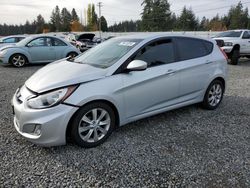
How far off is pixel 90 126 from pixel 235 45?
10.8m

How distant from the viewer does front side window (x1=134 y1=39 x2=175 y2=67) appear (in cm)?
398

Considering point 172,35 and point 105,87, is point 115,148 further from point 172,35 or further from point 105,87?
point 172,35

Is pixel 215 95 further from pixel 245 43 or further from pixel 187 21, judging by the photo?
pixel 187 21

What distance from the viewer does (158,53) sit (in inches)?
164

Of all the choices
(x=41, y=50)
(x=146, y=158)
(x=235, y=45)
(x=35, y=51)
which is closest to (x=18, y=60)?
(x=35, y=51)

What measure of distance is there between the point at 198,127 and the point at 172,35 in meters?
1.65

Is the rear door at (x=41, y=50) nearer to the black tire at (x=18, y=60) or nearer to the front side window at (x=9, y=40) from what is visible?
the black tire at (x=18, y=60)

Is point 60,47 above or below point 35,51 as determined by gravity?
above

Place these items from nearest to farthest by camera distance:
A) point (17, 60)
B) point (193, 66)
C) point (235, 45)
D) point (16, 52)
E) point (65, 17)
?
point (193, 66)
point (16, 52)
point (17, 60)
point (235, 45)
point (65, 17)

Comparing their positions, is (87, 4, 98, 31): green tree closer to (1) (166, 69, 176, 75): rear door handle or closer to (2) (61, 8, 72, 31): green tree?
(2) (61, 8, 72, 31): green tree

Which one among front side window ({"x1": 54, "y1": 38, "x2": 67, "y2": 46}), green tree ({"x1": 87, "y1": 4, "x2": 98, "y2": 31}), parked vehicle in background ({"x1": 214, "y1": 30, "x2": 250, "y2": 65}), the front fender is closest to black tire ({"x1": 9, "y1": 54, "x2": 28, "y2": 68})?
the front fender

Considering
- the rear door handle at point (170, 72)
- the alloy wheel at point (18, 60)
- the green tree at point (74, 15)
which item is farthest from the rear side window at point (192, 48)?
the green tree at point (74, 15)

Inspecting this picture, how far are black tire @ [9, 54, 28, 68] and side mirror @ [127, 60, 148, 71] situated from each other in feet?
28.4

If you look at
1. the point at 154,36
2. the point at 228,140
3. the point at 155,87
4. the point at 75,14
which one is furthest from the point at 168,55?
the point at 75,14
